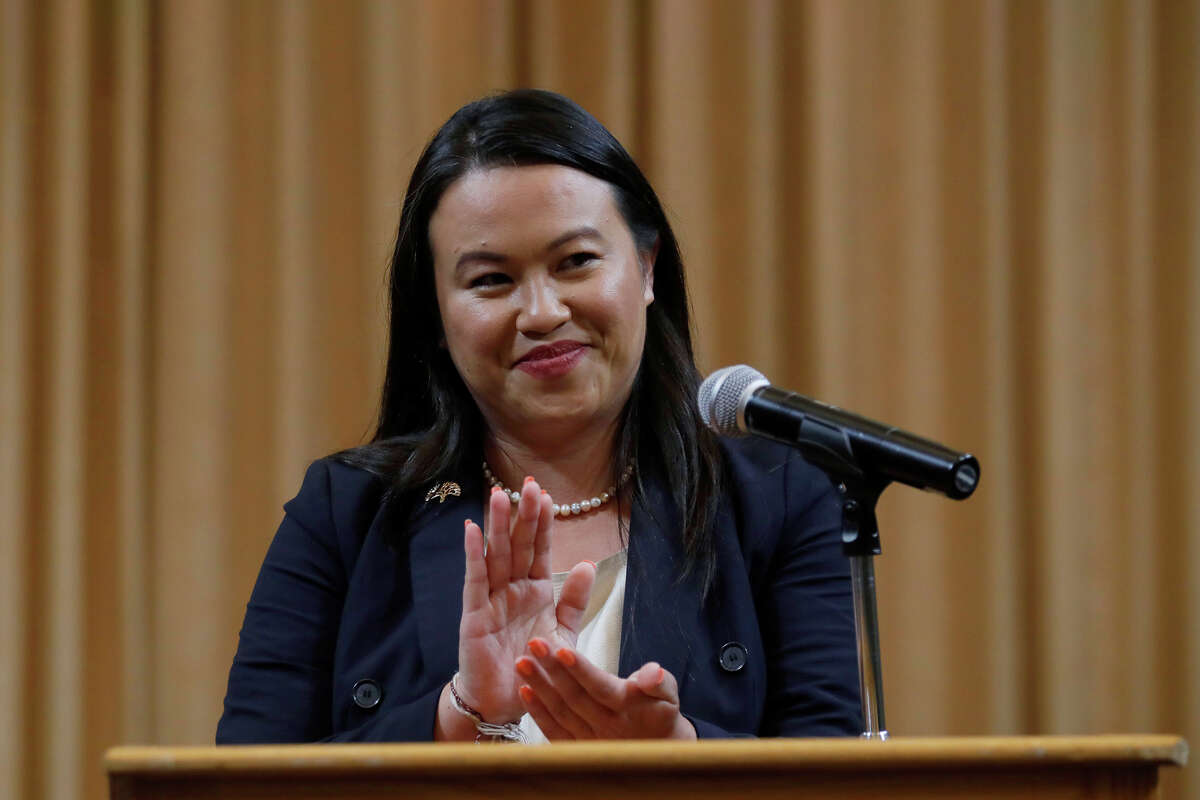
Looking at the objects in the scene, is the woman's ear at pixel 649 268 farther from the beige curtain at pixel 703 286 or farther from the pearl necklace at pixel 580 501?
the beige curtain at pixel 703 286

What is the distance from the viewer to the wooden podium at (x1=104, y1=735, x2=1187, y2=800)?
741 millimetres

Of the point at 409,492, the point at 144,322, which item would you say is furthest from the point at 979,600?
the point at 144,322

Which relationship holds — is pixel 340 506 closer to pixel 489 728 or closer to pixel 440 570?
pixel 440 570

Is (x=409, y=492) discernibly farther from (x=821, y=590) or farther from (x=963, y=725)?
(x=963, y=725)

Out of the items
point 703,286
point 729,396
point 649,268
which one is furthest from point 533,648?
point 703,286

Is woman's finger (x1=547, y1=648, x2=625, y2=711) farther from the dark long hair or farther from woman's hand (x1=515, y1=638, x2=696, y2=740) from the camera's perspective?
the dark long hair

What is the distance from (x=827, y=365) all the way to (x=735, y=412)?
1464 millimetres

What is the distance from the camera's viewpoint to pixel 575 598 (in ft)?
4.40

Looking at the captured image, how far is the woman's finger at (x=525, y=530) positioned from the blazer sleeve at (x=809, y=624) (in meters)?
0.42

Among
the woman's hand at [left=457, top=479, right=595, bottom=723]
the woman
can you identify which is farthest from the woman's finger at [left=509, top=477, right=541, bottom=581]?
the woman

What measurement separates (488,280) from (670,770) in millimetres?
958

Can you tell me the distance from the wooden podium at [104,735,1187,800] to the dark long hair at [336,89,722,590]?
2.63 ft

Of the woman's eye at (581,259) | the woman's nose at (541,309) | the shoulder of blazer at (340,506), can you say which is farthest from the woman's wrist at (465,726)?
the woman's eye at (581,259)

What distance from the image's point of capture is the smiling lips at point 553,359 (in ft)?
5.16
